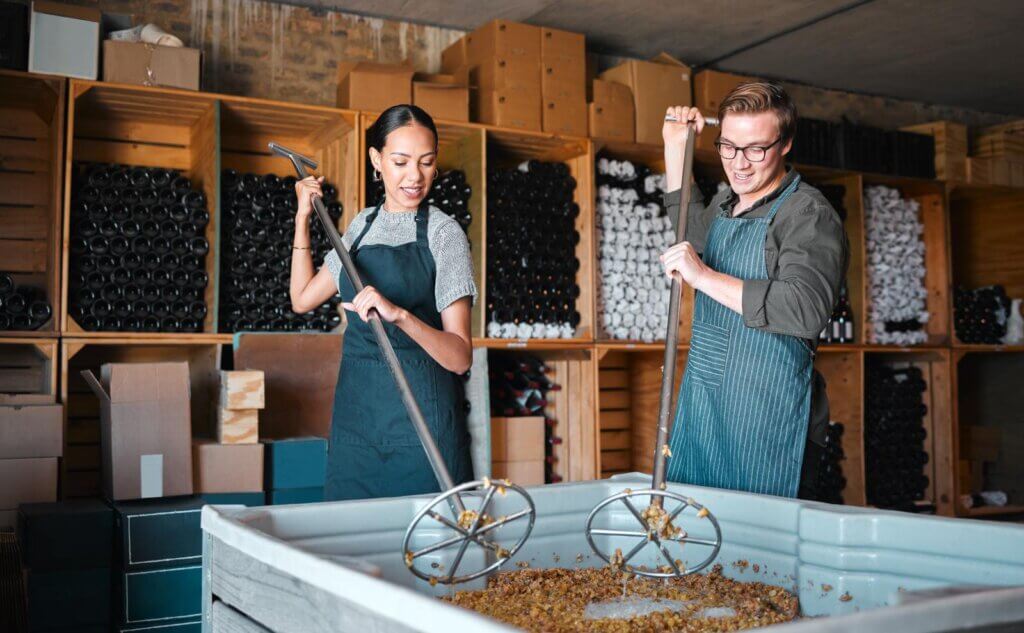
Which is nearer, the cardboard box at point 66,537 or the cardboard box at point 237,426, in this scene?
the cardboard box at point 66,537

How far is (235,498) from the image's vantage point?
3412mm

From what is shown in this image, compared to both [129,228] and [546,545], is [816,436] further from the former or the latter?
[129,228]

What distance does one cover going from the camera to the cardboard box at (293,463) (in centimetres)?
351

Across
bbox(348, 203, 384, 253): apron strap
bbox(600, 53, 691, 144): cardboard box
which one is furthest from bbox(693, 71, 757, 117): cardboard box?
bbox(348, 203, 384, 253): apron strap

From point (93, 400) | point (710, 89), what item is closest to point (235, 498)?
point (93, 400)

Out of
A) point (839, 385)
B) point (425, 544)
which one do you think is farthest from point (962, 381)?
point (425, 544)

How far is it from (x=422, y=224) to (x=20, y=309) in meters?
2.21

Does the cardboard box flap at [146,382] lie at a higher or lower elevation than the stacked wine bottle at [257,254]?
lower

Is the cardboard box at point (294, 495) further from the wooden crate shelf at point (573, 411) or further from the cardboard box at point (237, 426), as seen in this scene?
the wooden crate shelf at point (573, 411)

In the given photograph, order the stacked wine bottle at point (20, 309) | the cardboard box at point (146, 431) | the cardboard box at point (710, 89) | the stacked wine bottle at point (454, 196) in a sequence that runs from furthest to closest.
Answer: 1. the cardboard box at point (710, 89)
2. the stacked wine bottle at point (454, 196)
3. the stacked wine bottle at point (20, 309)
4. the cardboard box at point (146, 431)

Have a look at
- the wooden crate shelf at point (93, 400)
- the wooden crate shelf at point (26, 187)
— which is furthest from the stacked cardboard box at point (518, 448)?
the wooden crate shelf at point (26, 187)

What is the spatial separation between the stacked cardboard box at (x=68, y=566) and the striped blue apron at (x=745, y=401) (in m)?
2.01

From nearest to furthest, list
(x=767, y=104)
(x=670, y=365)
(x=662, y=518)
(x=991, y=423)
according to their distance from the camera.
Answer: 1. (x=662, y=518)
2. (x=670, y=365)
3. (x=767, y=104)
4. (x=991, y=423)

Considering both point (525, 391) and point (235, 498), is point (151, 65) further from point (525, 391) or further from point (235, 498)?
point (525, 391)
